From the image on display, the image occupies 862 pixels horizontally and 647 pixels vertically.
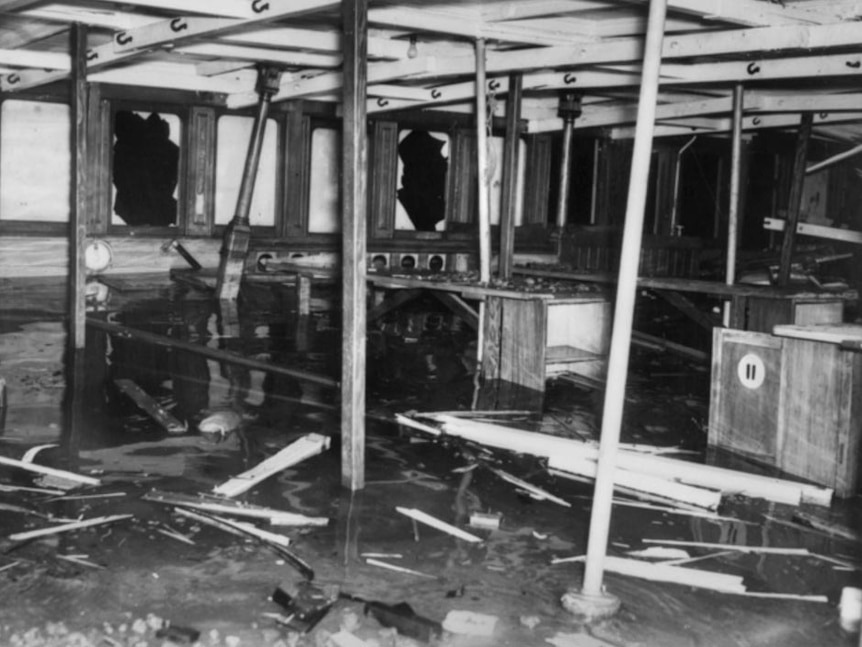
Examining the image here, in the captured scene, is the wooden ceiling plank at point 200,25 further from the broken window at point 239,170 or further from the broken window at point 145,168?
the broken window at point 239,170

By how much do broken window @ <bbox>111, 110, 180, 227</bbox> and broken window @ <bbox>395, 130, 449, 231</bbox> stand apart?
13.1 feet

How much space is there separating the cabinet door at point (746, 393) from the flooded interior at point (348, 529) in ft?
0.73

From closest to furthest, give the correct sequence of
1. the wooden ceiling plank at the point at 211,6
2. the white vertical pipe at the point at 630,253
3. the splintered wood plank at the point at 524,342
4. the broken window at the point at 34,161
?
the white vertical pipe at the point at 630,253, the wooden ceiling plank at the point at 211,6, the splintered wood plank at the point at 524,342, the broken window at the point at 34,161

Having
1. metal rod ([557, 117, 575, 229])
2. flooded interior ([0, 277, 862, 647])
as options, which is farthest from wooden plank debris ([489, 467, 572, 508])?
metal rod ([557, 117, 575, 229])

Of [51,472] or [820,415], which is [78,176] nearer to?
[51,472]

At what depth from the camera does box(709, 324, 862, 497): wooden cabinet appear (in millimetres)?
5367

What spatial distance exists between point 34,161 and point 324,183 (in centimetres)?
466

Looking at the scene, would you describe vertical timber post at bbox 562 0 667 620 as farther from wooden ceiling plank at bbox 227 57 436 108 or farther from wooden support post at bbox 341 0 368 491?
wooden ceiling plank at bbox 227 57 436 108

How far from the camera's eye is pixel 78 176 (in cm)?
895

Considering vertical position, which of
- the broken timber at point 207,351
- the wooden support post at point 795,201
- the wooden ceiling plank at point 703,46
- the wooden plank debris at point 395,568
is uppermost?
the wooden ceiling plank at point 703,46


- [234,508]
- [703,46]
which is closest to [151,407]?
[234,508]

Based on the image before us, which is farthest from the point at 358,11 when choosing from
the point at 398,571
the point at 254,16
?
the point at 398,571

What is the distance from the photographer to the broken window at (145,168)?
1393cm

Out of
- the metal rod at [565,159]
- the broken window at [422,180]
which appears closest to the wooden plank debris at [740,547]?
the metal rod at [565,159]
